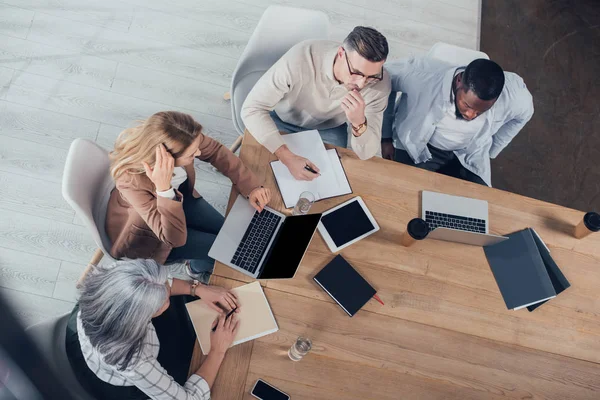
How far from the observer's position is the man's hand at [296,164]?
1884mm

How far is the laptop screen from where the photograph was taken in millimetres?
1720

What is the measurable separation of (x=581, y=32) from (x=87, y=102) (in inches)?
147

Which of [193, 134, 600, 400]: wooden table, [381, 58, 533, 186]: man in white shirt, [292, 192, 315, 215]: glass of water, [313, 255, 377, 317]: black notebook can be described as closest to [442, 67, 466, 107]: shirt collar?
[381, 58, 533, 186]: man in white shirt

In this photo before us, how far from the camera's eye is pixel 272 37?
2.20 metres

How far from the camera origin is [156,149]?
1.66 metres

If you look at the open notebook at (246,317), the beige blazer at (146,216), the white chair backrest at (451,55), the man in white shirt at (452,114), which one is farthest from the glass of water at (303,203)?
the white chair backrest at (451,55)

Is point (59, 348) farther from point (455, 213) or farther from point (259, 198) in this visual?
point (455, 213)

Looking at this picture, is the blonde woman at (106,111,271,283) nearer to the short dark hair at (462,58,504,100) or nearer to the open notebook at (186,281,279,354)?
the open notebook at (186,281,279,354)

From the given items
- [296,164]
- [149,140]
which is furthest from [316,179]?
[149,140]

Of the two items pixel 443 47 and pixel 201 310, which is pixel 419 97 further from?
pixel 201 310

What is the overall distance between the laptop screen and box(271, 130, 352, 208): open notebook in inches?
4.7

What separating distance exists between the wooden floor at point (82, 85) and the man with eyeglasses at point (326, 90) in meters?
0.79

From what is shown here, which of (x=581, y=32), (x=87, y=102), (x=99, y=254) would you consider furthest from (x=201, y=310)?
(x=581, y=32)

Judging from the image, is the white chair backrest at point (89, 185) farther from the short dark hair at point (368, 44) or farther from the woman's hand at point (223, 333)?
the short dark hair at point (368, 44)
